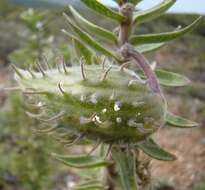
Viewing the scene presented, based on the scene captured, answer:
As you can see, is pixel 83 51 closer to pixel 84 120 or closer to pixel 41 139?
pixel 84 120

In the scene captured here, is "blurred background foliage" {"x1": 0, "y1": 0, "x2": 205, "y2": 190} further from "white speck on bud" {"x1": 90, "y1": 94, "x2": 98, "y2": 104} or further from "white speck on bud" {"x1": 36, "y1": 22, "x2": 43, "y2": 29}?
"white speck on bud" {"x1": 90, "y1": 94, "x2": 98, "y2": 104}

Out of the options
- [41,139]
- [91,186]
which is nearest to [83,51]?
[91,186]

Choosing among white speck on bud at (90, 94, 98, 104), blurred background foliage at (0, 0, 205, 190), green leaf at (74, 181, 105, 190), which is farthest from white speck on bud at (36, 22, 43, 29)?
white speck on bud at (90, 94, 98, 104)

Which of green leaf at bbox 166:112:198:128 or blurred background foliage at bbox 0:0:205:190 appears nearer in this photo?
green leaf at bbox 166:112:198:128

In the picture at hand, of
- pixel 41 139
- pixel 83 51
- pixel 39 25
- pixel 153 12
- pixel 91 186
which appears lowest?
pixel 41 139

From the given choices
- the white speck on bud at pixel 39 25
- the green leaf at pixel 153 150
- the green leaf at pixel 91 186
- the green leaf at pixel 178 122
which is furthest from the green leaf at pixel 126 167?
the white speck on bud at pixel 39 25

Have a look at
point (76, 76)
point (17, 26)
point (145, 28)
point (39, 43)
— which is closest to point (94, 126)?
point (76, 76)

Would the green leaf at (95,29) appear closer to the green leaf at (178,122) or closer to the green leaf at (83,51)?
the green leaf at (83,51)
